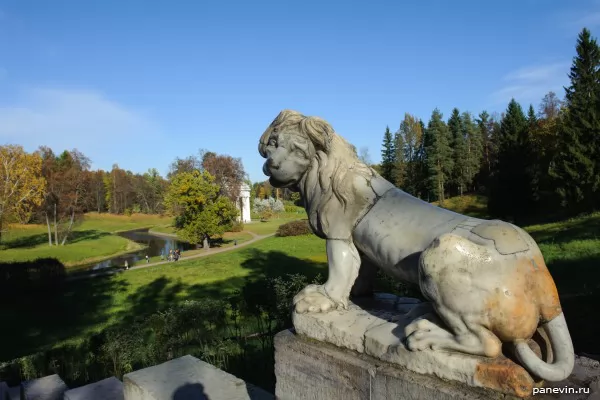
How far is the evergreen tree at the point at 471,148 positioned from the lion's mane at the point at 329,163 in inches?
1803

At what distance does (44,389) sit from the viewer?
193 inches

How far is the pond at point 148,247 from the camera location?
27953 millimetres

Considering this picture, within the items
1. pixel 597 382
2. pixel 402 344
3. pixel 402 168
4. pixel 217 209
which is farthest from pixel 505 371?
pixel 402 168

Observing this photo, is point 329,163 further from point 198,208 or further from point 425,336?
point 198,208

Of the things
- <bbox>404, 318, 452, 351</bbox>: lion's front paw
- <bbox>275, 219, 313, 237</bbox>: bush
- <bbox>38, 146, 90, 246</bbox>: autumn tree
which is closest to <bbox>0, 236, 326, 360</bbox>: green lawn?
<bbox>275, 219, 313, 237</bbox>: bush

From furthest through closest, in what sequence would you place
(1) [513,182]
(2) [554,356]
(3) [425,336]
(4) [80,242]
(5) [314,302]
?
1. (4) [80,242]
2. (1) [513,182]
3. (5) [314,302]
4. (3) [425,336]
5. (2) [554,356]

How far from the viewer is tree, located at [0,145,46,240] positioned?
28594 mm

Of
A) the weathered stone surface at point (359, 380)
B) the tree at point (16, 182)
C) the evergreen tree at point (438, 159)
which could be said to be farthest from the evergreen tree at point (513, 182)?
the tree at point (16, 182)

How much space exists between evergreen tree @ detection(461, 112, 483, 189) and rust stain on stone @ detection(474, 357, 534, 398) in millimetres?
46515

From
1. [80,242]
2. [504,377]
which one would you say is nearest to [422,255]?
[504,377]

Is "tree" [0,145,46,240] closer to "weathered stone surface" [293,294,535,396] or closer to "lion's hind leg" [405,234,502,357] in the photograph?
"weathered stone surface" [293,294,535,396]

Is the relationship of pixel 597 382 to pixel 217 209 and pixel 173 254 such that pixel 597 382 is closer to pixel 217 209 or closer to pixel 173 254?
pixel 173 254

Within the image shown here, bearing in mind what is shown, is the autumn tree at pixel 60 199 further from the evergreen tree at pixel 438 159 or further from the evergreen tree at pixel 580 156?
the evergreen tree at pixel 580 156

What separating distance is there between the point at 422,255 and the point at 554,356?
2.62 ft
